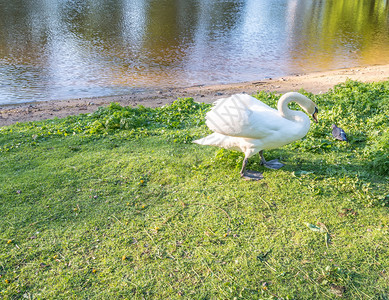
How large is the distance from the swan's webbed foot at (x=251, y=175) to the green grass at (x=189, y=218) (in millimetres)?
91

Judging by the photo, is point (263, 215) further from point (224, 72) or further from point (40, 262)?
point (224, 72)

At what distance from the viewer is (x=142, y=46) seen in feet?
51.4

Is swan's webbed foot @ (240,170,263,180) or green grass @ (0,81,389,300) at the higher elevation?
swan's webbed foot @ (240,170,263,180)

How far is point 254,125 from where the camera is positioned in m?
4.17

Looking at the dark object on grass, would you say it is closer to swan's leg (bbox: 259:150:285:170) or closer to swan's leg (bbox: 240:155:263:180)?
swan's leg (bbox: 259:150:285:170)

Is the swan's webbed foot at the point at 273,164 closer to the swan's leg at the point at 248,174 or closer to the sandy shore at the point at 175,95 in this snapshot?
the swan's leg at the point at 248,174

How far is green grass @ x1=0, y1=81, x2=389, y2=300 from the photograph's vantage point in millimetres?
3105

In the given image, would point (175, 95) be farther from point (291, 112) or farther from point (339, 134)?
point (291, 112)

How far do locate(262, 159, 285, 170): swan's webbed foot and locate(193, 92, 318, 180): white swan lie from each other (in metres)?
0.25

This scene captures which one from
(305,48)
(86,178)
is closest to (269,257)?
(86,178)

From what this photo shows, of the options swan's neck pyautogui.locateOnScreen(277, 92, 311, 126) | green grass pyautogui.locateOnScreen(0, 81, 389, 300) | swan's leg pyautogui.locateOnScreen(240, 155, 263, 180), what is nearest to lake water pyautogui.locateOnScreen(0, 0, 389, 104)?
green grass pyautogui.locateOnScreen(0, 81, 389, 300)

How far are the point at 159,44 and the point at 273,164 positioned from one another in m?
12.6

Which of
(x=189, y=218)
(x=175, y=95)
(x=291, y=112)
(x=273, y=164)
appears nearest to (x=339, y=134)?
(x=273, y=164)

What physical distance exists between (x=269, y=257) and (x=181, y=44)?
14.3 meters
